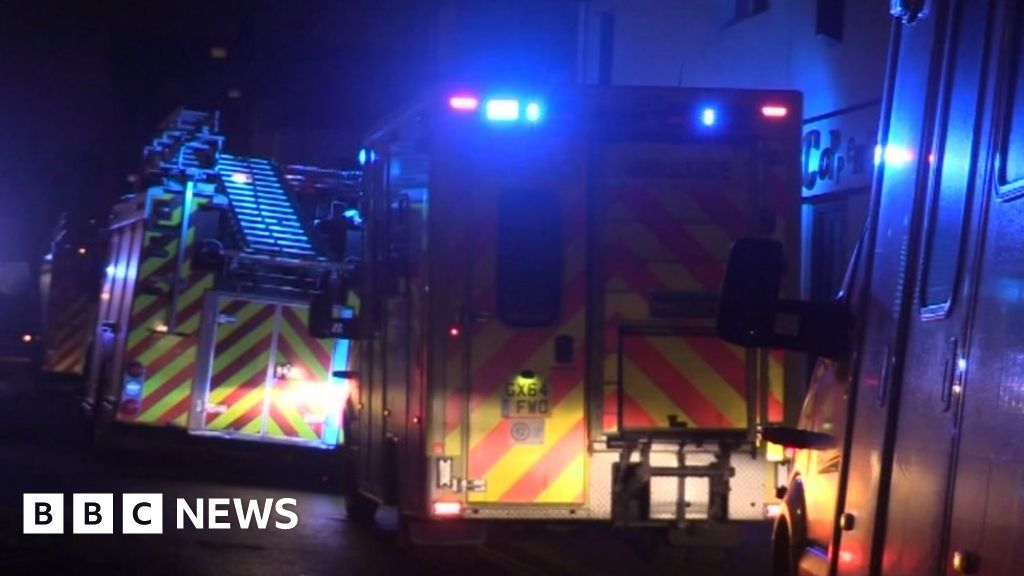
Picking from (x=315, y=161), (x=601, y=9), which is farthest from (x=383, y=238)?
(x=315, y=161)

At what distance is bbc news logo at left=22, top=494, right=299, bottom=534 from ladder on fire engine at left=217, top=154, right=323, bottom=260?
97.7 inches

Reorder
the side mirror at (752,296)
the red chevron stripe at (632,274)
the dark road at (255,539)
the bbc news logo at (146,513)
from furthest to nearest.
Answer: the bbc news logo at (146,513) < the dark road at (255,539) < the red chevron stripe at (632,274) < the side mirror at (752,296)

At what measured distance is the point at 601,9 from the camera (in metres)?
21.0

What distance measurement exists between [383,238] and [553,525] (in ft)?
7.84

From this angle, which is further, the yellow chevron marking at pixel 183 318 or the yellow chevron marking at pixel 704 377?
the yellow chevron marking at pixel 183 318

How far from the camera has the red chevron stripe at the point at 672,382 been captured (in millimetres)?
9766

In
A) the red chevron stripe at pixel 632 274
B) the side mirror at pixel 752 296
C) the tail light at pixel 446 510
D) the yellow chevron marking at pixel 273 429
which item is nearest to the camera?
the side mirror at pixel 752 296

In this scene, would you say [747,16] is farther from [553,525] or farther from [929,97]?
[929,97]

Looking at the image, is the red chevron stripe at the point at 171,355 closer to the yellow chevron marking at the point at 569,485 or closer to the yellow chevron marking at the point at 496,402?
the yellow chevron marking at the point at 496,402

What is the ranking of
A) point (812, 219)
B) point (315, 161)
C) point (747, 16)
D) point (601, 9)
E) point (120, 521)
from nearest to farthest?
1. point (120, 521)
2. point (812, 219)
3. point (747, 16)
4. point (601, 9)
5. point (315, 161)

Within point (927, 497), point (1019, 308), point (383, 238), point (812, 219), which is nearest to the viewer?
point (1019, 308)

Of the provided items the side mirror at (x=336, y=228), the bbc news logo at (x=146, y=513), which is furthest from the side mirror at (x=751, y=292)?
the side mirror at (x=336, y=228)

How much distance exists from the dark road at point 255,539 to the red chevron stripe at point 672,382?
2.87 feet

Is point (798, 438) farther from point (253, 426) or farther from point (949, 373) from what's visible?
point (253, 426)
